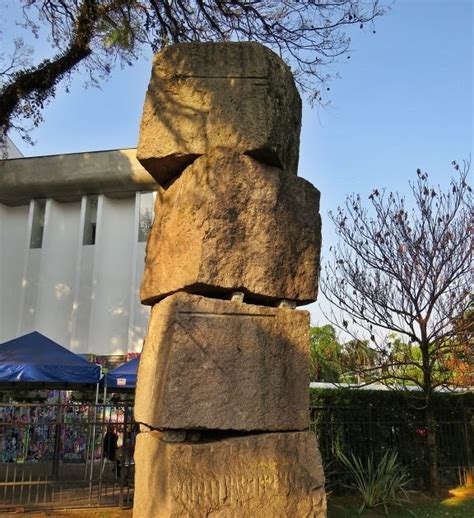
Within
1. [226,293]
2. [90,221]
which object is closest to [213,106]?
[226,293]

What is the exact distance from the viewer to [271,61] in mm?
4047

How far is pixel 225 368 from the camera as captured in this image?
11.2 feet

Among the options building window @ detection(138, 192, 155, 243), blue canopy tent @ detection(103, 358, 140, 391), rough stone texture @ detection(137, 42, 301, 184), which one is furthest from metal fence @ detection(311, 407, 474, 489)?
building window @ detection(138, 192, 155, 243)

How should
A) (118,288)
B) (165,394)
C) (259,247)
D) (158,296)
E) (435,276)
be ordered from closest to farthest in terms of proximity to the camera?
(165,394)
(259,247)
(158,296)
(435,276)
(118,288)

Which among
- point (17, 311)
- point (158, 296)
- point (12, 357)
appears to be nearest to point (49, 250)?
point (17, 311)

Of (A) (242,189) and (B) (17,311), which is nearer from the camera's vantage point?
(A) (242,189)

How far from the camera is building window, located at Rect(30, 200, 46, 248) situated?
72.1 feet

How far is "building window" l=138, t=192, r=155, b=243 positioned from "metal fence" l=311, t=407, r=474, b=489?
12741 mm

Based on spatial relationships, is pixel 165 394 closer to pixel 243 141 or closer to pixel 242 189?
pixel 242 189

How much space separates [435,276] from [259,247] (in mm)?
6848

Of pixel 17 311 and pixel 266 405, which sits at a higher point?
pixel 17 311

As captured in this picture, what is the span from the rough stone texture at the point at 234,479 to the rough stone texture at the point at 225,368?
0.12 m

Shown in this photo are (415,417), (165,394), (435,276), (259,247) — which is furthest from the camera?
(415,417)

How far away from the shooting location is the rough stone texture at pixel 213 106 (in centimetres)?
384
